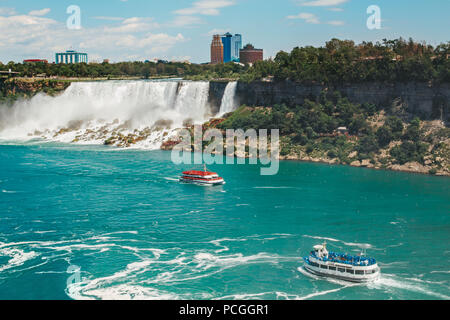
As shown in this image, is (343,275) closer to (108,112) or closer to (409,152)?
(409,152)

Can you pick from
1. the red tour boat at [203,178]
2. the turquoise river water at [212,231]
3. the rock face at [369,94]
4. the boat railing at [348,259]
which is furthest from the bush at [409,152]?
the boat railing at [348,259]

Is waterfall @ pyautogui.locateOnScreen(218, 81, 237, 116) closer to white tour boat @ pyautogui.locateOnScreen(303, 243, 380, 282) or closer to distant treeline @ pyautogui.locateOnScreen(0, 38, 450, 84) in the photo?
distant treeline @ pyautogui.locateOnScreen(0, 38, 450, 84)

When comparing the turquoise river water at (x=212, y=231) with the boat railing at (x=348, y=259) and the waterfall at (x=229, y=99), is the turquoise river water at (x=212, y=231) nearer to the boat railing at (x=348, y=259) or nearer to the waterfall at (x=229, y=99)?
the boat railing at (x=348, y=259)

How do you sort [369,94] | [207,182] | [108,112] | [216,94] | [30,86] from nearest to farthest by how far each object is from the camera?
[207,182] → [369,94] → [216,94] → [108,112] → [30,86]

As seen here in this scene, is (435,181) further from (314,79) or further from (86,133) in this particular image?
(86,133)

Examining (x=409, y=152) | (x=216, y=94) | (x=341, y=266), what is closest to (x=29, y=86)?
(x=216, y=94)

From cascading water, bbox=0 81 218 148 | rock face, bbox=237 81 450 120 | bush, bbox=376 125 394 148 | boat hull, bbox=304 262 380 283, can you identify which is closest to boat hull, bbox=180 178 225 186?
bush, bbox=376 125 394 148

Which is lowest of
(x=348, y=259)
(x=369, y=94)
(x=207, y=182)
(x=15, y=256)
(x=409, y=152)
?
(x=15, y=256)
